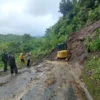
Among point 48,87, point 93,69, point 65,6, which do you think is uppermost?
point 65,6

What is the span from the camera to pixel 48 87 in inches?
492

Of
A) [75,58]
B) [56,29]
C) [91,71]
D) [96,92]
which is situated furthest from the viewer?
[56,29]

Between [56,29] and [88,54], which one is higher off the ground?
[56,29]

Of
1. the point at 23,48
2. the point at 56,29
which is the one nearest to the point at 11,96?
the point at 56,29

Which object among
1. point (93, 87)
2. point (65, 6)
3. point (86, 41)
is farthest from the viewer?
point (65, 6)

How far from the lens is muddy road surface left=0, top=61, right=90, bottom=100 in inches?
432

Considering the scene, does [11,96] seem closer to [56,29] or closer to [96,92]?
[96,92]

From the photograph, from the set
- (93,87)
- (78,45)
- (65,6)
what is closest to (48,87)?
(93,87)

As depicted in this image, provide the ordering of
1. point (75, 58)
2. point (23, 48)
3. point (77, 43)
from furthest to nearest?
point (23, 48) → point (77, 43) → point (75, 58)

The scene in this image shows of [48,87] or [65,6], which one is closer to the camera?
[48,87]

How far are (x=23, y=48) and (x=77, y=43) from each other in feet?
100

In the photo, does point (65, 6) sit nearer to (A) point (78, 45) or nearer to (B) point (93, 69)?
(A) point (78, 45)

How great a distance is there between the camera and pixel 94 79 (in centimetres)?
1251

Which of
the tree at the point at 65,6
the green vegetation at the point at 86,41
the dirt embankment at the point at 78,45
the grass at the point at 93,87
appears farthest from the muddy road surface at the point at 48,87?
the tree at the point at 65,6
